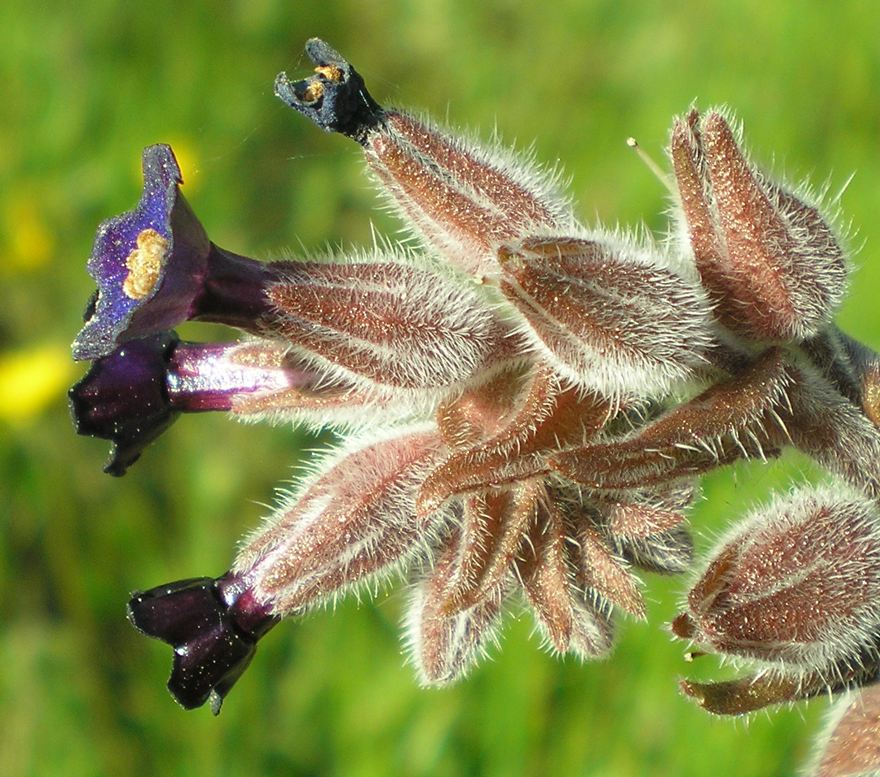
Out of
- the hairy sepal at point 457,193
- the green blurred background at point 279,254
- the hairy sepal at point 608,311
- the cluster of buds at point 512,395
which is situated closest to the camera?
the hairy sepal at point 608,311

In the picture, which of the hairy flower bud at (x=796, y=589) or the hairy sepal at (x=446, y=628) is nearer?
the hairy flower bud at (x=796, y=589)

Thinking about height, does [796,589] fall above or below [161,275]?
above

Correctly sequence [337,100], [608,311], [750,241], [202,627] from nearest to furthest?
1. [608,311]
2. [750,241]
3. [337,100]
4. [202,627]

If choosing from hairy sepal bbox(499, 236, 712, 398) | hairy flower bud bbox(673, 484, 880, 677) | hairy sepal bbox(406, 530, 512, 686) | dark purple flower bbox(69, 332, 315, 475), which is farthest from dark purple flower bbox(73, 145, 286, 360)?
hairy flower bud bbox(673, 484, 880, 677)

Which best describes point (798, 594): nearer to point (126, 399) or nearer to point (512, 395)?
point (512, 395)

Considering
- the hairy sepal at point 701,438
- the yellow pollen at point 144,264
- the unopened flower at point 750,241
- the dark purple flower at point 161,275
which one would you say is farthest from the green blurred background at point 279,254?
the yellow pollen at point 144,264

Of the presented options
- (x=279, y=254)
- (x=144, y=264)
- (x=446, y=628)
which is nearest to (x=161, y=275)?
(x=144, y=264)

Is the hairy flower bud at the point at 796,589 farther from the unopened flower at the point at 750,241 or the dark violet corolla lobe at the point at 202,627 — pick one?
the dark violet corolla lobe at the point at 202,627
